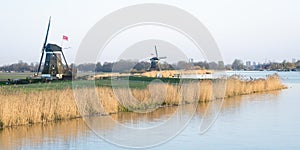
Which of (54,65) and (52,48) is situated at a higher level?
(52,48)

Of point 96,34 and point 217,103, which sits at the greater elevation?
point 96,34

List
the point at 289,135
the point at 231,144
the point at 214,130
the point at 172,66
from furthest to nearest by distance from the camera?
the point at 172,66, the point at 214,130, the point at 289,135, the point at 231,144

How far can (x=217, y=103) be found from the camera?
63.5 ft

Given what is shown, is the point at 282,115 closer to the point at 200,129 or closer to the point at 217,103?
the point at 200,129

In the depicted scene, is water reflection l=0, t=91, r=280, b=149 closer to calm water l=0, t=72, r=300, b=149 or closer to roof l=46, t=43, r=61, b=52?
calm water l=0, t=72, r=300, b=149

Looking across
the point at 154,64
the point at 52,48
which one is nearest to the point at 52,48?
the point at 52,48

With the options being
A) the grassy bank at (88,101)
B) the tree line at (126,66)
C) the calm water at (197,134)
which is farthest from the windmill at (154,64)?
the calm water at (197,134)

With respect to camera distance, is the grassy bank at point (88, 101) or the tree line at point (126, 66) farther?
the tree line at point (126, 66)

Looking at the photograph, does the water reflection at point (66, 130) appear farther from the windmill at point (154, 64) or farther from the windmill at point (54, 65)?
the windmill at point (154, 64)

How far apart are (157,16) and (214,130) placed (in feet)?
23.7

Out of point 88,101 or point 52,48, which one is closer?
point 88,101

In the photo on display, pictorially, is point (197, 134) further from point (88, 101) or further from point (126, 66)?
point (126, 66)

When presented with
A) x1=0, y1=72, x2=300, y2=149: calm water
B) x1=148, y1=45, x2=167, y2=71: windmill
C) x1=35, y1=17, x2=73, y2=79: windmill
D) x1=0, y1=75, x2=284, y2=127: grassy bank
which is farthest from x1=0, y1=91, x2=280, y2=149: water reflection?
x1=148, y1=45, x2=167, y2=71: windmill

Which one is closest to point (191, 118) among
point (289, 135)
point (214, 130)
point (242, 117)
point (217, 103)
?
point (242, 117)
